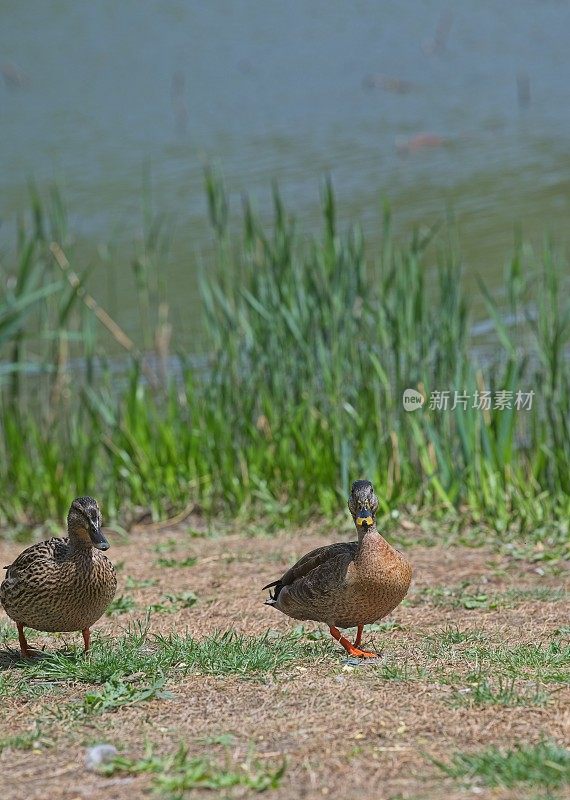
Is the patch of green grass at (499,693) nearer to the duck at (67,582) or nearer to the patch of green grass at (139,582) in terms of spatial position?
the duck at (67,582)

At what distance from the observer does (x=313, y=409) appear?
7293 millimetres

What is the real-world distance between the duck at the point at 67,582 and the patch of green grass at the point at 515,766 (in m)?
1.58

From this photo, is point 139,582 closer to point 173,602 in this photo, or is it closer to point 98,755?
point 173,602

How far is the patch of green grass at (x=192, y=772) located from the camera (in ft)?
10.4

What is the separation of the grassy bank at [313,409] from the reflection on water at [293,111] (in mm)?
4807

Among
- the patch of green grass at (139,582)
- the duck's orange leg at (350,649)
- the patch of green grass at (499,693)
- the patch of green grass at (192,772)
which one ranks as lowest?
the patch of green grass at (139,582)

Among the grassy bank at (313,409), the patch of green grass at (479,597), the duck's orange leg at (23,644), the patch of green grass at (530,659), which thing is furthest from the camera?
the grassy bank at (313,409)

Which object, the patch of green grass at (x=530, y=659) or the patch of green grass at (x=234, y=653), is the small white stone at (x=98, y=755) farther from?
the patch of green grass at (x=530, y=659)

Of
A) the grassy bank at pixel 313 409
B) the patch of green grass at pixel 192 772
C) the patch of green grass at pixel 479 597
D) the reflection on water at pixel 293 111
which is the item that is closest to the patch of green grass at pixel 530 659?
the patch of green grass at pixel 479 597

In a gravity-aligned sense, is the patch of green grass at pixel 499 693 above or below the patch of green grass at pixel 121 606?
above

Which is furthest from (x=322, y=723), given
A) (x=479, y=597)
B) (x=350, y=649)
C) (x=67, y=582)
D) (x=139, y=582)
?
(x=139, y=582)

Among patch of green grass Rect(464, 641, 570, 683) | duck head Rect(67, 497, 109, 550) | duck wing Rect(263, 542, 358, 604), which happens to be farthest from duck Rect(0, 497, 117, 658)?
patch of green grass Rect(464, 641, 570, 683)

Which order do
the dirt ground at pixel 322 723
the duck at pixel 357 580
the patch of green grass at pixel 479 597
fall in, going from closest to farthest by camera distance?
1. the dirt ground at pixel 322 723
2. the duck at pixel 357 580
3. the patch of green grass at pixel 479 597

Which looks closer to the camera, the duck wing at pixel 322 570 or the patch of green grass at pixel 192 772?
the patch of green grass at pixel 192 772
